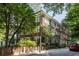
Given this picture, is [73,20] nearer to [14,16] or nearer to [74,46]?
[74,46]

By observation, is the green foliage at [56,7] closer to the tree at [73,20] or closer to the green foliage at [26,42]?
the tree at [73,20]

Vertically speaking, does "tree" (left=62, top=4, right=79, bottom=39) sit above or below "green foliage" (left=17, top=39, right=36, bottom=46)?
above

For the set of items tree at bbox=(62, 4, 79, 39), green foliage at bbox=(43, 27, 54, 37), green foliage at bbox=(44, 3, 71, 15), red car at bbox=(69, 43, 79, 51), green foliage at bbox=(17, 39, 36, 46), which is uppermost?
green foliage at bbox=(44, 3, 71, 15)

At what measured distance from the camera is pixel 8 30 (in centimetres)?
1015

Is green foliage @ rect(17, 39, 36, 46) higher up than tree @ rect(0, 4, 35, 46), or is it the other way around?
tree @ rect(0, 4, 35, 46)

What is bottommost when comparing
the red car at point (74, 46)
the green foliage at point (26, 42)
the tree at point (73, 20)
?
the red car at point (74, 46)

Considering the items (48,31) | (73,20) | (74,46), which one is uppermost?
(73,20)

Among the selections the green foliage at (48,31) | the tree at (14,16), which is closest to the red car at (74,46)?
the green foliage at (48,31)

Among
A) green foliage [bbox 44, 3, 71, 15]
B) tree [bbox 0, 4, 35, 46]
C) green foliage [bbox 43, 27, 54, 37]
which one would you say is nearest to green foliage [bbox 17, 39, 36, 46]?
tree [bbox 0, 4, 35, 46]

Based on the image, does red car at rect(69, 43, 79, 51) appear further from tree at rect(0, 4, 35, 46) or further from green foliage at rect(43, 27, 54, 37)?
tree at rect(0, 4, 35, 46)

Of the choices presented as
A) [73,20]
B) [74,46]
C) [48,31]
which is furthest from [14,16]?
[74,46]

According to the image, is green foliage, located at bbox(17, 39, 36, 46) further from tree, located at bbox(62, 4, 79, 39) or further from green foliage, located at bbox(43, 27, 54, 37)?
tree, located at bbox(62, 4, 79, 39)

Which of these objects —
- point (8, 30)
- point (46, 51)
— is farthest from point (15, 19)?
point (46, 51)

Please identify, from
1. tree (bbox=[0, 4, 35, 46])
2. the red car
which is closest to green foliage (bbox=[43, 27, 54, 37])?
tree (bbox=[0, 4, 35, 46])
